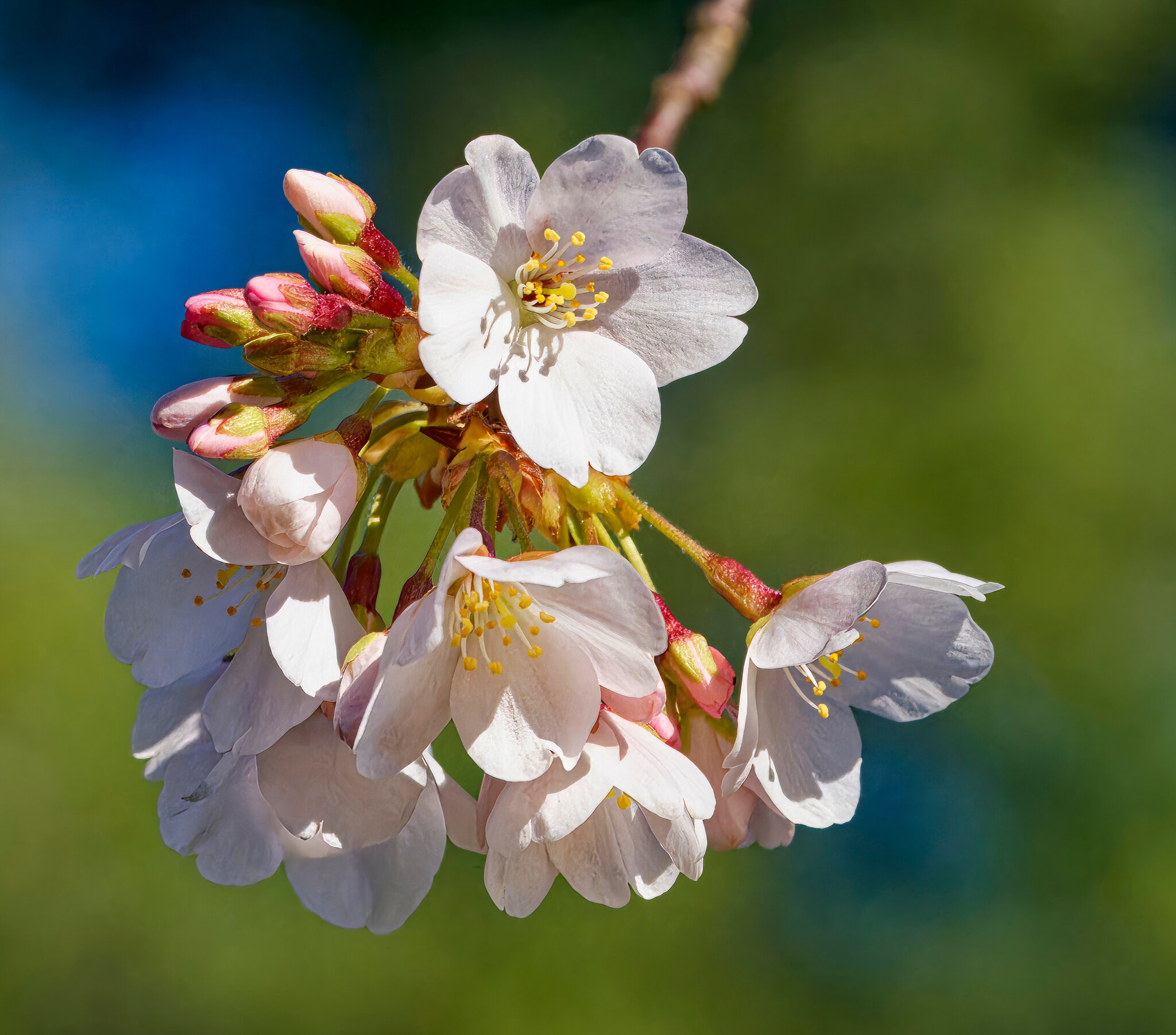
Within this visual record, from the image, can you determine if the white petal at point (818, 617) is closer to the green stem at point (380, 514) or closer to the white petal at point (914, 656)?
the white petal at point (914, 656)

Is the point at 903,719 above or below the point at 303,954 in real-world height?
above

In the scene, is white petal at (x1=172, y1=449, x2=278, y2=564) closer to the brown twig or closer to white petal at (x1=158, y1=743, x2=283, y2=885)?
white petal at (x1=158, y1=743, x2=283, y2=885)

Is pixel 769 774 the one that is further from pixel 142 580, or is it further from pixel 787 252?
pixel 787 252

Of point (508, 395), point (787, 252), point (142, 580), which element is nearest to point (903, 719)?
point (508, 395)

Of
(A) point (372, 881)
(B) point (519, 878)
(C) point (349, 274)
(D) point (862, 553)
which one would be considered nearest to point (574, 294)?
(C) point (349, 274)

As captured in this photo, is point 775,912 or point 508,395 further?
point 775,912

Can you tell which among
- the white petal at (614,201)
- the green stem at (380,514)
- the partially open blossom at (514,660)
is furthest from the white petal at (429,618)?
the white petal at (614,201)
